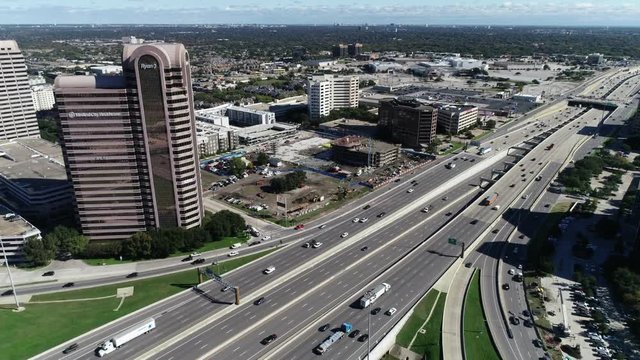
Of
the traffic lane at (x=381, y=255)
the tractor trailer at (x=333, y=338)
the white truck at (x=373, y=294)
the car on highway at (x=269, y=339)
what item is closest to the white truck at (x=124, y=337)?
the traffic lane at (x=381, y=255)

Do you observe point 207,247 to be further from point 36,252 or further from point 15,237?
point 15,237

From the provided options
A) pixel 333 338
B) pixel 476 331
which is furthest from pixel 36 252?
pixel 476 331

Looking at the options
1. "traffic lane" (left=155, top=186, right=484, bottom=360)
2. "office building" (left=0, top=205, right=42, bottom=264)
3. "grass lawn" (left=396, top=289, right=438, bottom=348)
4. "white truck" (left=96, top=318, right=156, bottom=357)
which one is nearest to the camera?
"white truck" (left=96, top=318, right=156, bottom=357)

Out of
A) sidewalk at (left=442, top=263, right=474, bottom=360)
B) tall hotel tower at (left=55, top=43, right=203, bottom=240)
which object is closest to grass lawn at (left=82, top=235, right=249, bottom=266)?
tall hotel tower at (left=55, top=43, right=203, bottom=240)

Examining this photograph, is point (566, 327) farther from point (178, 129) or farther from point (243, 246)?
point (178, 129)

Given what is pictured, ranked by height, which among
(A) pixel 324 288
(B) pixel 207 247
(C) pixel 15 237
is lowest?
(A) pixel 324 288

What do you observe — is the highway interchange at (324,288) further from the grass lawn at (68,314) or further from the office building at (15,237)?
the office building at (15,237)

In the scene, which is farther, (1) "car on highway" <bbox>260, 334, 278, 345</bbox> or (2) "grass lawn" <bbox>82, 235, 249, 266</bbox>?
(2) "grass lawn" <bbox>82, 235, 249, 266</bbox>

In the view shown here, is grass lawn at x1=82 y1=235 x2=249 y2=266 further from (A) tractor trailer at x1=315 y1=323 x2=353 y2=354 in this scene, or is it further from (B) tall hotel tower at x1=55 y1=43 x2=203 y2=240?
(A) tractor trailer at x1=315 y1=323 x2=353 y2=354
